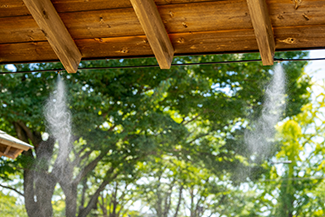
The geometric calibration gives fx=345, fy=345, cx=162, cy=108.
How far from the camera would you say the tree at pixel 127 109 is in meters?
9.12

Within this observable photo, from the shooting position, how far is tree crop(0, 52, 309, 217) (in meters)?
9.12

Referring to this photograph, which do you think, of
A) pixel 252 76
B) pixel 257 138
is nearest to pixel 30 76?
pixel 252 76

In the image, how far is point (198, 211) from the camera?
1548 cm

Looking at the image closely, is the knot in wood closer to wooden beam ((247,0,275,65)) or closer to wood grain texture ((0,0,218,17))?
wood grain texture ((0,0,218,17))

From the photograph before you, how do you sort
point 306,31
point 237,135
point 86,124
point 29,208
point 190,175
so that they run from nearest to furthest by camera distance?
point 306,31, point 86,124, point 29,208, point 237,135, point 190,175

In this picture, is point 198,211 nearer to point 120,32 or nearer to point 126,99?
point 126,99

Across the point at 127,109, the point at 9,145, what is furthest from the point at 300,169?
the point at 9,145

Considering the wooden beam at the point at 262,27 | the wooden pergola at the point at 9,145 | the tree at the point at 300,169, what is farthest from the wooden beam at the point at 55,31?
the tree at the point at 300,169

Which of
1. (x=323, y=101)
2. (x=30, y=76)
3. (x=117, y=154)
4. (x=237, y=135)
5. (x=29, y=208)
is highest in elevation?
(x=323, y=101)

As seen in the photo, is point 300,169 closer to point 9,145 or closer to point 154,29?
point 9,145

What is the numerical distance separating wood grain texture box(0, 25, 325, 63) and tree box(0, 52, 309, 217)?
6.75 metres

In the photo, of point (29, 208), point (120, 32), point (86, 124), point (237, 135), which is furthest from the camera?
point (237, 135)

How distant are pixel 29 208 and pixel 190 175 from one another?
6.39m

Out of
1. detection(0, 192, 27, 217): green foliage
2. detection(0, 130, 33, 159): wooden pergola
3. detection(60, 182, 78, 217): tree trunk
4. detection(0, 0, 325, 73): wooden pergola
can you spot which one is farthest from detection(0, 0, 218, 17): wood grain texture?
detection(0, 192, 27, 217): green foliage
